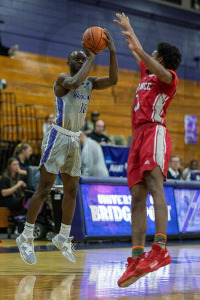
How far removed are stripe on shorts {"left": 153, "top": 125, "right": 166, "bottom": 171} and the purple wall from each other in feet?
32.9

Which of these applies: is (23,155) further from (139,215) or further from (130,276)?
(130,276)

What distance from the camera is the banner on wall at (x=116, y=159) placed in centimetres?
1077

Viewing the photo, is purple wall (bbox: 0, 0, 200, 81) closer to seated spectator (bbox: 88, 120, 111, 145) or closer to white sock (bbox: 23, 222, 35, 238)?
seated spectator (bbox: 88, 120, 111, 145)

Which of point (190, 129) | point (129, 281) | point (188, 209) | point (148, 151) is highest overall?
point (148, 151)

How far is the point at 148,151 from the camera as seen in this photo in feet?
13.6

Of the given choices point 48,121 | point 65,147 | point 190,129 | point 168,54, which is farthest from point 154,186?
point 190,129

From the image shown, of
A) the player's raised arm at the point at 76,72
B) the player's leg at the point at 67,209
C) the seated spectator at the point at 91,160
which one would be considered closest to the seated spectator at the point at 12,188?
the seated spectator at the point at 91,160

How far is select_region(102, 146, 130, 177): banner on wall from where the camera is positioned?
35.3 ft

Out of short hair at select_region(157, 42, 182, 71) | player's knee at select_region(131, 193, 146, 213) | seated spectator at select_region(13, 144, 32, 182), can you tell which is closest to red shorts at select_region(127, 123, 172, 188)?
player's knee at select_region(131, 193, 146, 213)

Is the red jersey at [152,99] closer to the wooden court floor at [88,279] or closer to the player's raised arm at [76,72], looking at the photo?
the player's raised arm at [76,72]

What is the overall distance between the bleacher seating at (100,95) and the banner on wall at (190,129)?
21 centimetres

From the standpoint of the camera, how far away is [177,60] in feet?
14.4

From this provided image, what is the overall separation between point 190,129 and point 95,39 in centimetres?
1161

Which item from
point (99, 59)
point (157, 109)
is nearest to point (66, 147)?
point (157, 109)
